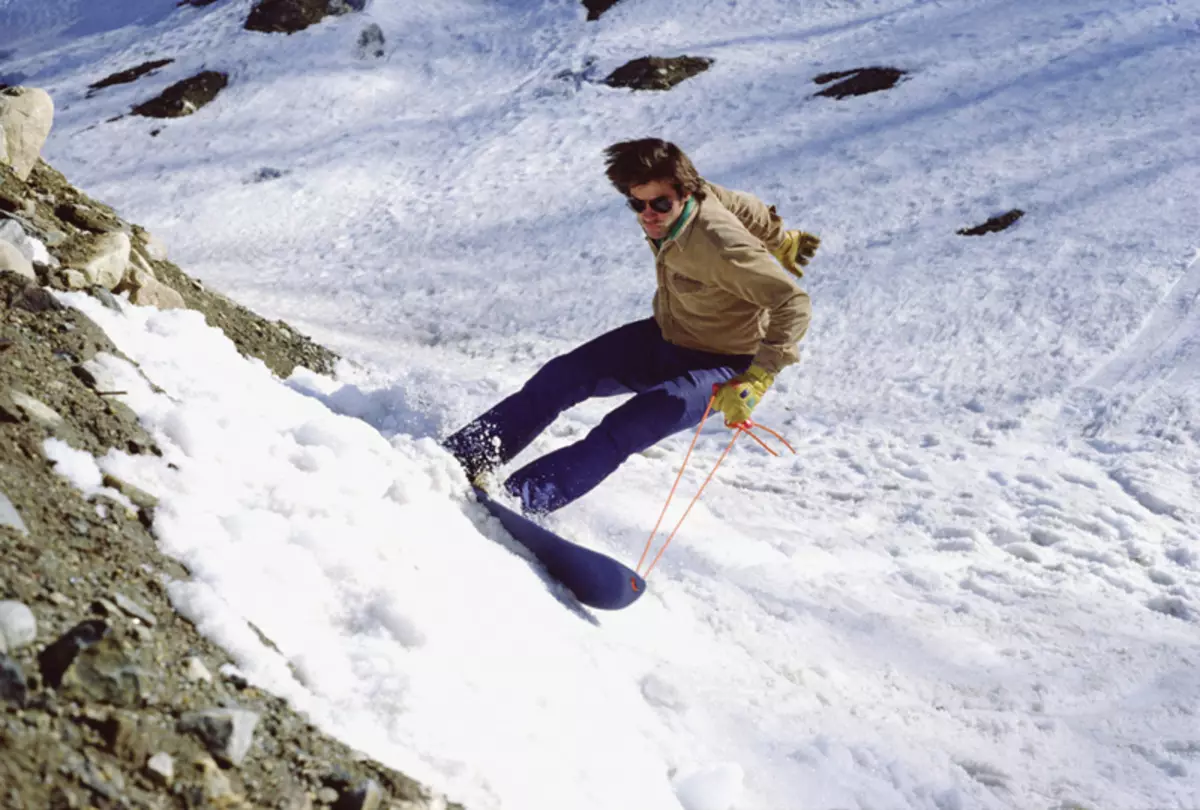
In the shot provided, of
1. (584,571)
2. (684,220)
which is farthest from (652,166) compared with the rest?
(584,571)

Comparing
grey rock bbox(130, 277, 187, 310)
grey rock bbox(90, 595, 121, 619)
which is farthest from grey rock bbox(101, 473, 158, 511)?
grey rock bbox(130, 277, 187, 310)

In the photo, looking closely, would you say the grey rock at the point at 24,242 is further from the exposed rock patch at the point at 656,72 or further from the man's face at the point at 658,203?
the exposed rock patch at the point at 656,72

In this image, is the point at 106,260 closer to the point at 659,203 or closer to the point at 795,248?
the point at 659,203

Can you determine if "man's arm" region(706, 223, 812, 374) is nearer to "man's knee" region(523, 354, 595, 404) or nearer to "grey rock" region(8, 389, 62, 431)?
"man's knee" region(523, 354, 595, 404)

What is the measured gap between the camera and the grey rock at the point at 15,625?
1677 millimetres

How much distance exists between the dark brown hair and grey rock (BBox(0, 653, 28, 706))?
268cm

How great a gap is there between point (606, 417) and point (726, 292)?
27.3 inches

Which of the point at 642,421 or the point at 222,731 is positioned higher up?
the point at 222,731

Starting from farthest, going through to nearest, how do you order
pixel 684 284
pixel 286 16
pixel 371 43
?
1. pixel 286 16
2. pixel 371 43
3. pixel 684 284

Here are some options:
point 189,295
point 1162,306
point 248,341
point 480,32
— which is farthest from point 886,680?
point 480,32

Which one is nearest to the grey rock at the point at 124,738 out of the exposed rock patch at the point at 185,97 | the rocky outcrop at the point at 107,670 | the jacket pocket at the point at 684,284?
the rocky outcrop at the point at 107,670

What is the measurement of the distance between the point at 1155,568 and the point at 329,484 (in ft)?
12.6

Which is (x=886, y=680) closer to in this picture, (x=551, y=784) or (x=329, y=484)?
(x=551, y=784)

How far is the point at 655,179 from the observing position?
370 cm
